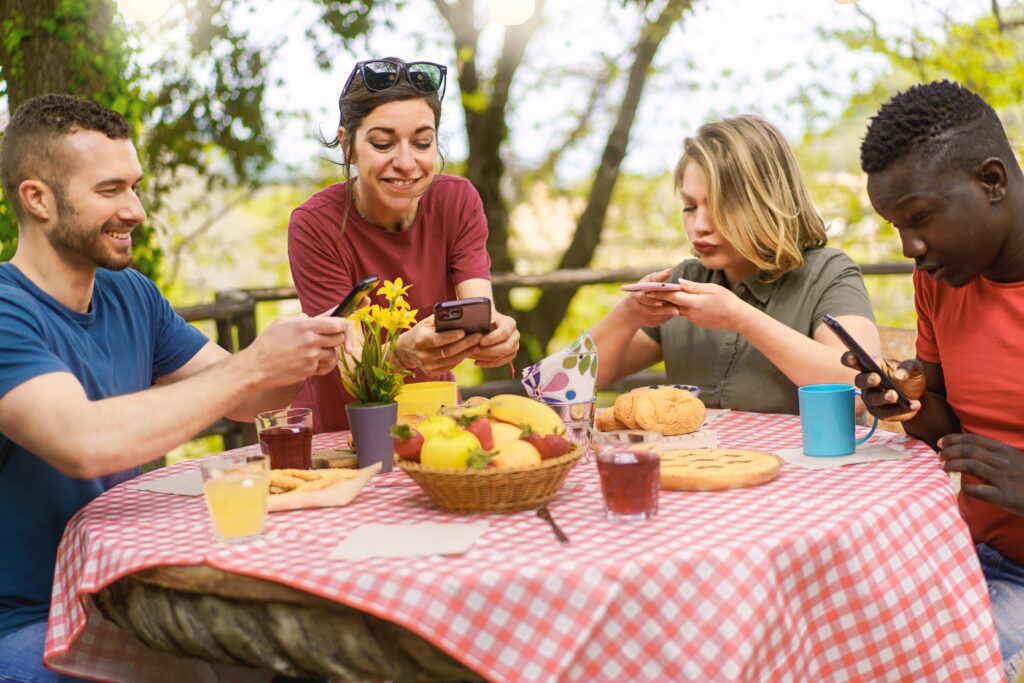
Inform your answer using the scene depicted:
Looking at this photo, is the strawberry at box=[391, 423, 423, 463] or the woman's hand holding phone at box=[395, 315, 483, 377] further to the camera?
the woman's hand holding phone at box=[395, 315, 483, 377]

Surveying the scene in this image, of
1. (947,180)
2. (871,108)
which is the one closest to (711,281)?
(947,180)

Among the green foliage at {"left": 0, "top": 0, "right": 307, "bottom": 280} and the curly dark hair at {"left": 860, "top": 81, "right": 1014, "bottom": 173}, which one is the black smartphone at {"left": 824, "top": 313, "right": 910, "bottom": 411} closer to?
the curly dark hair at {"left": 860, "top": 81, "right": 1014, "bottom": 173}

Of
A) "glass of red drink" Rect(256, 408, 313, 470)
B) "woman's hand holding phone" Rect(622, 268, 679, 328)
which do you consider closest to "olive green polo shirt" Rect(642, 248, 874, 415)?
"woman's hand holding phone" Rect(622, 268, 679, 328)

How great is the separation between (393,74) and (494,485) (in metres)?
1.37

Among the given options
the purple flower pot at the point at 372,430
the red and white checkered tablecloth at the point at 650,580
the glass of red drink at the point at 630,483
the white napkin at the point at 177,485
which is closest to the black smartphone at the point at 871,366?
the red and white checkered tablecloth at the point at 650,580

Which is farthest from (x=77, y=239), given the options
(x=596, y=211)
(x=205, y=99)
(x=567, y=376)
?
(x=596, y=211)

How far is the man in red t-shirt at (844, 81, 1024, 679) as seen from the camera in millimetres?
1838

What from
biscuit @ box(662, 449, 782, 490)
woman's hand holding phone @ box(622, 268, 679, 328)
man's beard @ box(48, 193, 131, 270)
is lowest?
biscuit @ box(662, 449, 782, 490)

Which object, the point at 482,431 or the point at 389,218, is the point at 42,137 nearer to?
the point at 389,218

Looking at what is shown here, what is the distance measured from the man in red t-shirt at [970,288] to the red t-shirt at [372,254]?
1.26 metres

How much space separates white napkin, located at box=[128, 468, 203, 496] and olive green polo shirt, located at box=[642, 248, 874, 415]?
1.36 meters

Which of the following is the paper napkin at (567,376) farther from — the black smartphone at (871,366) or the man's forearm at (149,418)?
the man's forearm at (149,418)

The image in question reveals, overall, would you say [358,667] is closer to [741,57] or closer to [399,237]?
[399,237]

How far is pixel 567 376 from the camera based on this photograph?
80.5 inches
